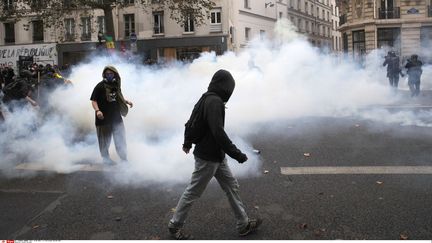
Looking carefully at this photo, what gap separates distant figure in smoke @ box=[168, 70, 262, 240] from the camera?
366 centimetres

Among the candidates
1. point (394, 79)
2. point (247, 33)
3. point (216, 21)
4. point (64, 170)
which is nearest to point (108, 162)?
point (64, 170)

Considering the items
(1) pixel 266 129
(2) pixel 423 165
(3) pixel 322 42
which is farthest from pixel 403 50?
(2) pixel 423 165

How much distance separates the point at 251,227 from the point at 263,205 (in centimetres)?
78

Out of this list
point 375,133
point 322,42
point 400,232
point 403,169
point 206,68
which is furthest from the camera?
point 322,42

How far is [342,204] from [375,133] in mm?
4597

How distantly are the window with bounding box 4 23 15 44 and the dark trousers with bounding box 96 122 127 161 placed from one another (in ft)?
109

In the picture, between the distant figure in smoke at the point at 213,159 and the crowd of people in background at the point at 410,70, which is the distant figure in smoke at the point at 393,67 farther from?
the distant figure in smoke at the point at 213,159

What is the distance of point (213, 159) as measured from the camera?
377 centimetres

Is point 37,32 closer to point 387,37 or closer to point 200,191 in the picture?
point 387,37

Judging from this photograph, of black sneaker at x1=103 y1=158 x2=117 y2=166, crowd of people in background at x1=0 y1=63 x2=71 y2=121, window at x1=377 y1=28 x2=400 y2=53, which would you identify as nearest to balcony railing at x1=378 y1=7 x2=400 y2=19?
window at x1=377 y1=28 x2=400 y2=53

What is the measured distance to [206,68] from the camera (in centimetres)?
1263

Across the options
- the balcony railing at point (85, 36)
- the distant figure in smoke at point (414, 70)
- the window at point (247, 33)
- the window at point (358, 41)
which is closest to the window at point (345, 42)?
the window at point (358, 41)

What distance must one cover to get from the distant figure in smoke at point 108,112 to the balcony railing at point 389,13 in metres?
30.8

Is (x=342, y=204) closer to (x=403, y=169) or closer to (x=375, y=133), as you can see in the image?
(x=403, y=169)
